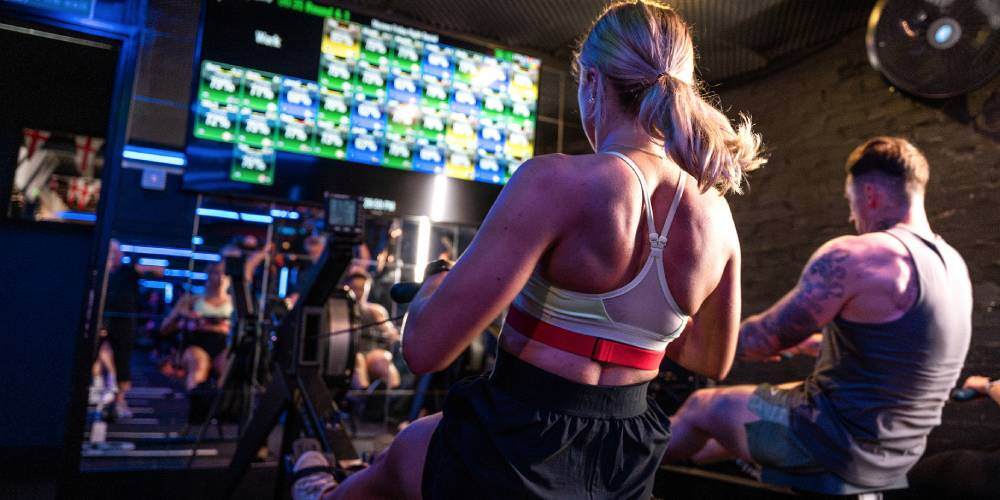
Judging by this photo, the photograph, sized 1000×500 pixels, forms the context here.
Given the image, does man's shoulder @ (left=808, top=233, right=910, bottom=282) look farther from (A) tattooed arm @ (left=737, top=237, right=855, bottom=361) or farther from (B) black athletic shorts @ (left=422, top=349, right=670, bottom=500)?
(B) black athletic shorts @ (left=422, top=349, right=670, bottom=500)

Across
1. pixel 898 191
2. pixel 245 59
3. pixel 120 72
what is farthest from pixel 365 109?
pixel 898 191

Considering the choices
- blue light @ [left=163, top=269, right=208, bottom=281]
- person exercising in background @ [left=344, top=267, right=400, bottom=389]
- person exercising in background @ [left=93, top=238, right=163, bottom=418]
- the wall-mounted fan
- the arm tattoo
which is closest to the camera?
the arm tattoo

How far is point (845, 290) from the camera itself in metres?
2.00

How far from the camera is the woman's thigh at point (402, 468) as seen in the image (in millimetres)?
1203

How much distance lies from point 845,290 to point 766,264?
118 inches

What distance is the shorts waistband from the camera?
3.48ft

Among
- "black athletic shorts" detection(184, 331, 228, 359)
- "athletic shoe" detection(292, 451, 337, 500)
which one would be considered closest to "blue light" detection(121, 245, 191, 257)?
"black athletic shorts" detection(184, 331, 228, 359)

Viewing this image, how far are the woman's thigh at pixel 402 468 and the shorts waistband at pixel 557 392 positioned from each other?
8.4 inches

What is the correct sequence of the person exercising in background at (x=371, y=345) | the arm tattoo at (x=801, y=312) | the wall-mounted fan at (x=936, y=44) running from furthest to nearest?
the person exercising in background at (x=371, y=345), the wall-mounted fan at (x=936, y=44), the arm tattoo at (x=801, y=312)

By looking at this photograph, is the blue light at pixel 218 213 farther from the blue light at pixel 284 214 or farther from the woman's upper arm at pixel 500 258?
the woman's upper arm at pixel 500 258

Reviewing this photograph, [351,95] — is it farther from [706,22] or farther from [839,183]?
[839,183]

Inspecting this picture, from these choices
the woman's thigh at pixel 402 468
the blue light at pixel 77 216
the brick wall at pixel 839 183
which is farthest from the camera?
the brick wall at pixel 839 183

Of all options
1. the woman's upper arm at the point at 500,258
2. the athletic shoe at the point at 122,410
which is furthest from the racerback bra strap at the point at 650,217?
the athletic shoe at the point at 122,410

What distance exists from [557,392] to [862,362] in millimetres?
1375
